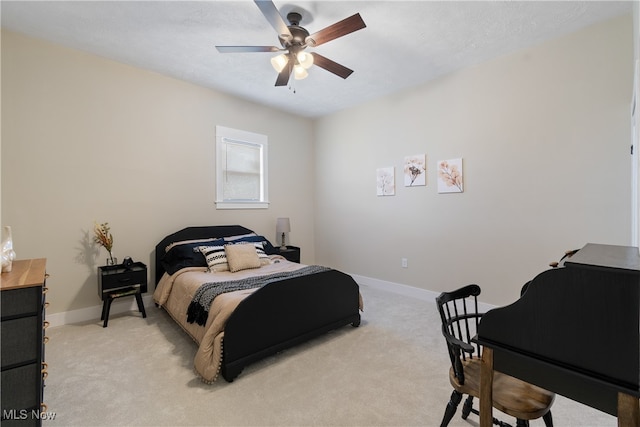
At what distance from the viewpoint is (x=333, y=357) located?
7.92 feet

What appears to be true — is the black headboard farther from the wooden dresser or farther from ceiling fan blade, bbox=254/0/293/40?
ceiling fan blade, bbox=254/0/293/40

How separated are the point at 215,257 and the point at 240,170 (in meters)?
1.65

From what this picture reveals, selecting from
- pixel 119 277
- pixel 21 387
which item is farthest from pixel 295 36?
pixel 119 277

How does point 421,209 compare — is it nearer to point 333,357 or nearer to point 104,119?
point 333,357

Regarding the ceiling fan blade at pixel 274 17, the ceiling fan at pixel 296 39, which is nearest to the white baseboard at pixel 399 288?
the ceiling fan at pixel 296 39

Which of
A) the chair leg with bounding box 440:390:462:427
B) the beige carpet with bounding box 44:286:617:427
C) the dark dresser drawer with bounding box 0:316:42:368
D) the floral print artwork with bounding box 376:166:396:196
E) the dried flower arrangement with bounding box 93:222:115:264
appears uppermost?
the floral print artwork with bounding box 376:166:396:196

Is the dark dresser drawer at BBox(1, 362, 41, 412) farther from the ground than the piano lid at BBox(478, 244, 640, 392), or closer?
closer

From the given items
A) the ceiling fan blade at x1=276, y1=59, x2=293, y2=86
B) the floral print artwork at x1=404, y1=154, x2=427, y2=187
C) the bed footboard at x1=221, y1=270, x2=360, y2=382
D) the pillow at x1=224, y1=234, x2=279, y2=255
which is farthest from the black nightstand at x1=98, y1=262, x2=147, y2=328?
the floral print artwork at x1=404, y1=154, x2=427, y2=187

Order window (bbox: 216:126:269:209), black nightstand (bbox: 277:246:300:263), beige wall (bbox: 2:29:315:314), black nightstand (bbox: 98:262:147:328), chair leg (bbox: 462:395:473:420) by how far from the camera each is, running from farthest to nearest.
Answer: black nightstand (bbox: 277:246:300:263) < window (bbox: 216:126:269:209) < black nightstand (bbox: 98:262:147:328) < beige wall (bbox: 2:29:315:314) < chair leg (bbox: 462:395:473:420)

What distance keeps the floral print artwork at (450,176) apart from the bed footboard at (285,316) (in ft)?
5.87

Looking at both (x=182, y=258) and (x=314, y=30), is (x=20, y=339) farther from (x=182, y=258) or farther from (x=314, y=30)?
(x=314, y=30)

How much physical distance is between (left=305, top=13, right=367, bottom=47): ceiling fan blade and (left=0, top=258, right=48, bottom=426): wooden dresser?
236 cm

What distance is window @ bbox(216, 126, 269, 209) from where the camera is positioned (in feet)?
13.9

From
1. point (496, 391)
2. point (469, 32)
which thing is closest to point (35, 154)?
point (496, 391)
